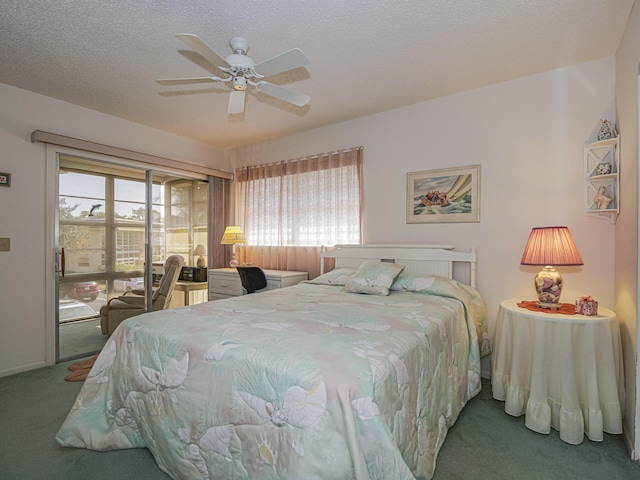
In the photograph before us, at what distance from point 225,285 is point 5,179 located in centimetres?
232

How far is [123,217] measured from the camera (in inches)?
148

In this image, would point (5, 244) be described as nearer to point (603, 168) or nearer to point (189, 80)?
point (189, 80)

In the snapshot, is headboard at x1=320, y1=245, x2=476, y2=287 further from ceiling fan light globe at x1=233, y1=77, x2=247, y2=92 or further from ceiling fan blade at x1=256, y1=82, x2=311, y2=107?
ceiling fan light globe at x1=233, y1=77, x2=247, y2=92

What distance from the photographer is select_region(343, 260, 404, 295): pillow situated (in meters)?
2.69

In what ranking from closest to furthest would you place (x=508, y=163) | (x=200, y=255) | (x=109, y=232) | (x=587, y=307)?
(x=587, y=307)
(x=508, y=163)
(x=109, y=232)
(x=200, y=255)

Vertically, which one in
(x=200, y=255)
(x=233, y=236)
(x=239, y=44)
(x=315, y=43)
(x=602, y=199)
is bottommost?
(x=200, y=255)

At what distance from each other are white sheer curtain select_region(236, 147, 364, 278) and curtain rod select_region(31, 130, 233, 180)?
0.65 metres

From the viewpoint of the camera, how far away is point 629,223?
6.38ft

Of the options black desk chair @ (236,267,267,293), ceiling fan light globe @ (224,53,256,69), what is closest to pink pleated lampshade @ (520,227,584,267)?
ceiling fan light globe @ (224,53,256,69)

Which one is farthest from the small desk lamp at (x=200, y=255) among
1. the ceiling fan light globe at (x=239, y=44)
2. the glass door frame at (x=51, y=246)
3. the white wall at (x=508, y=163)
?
the ceiling fan light globe at (x=239, y=44)

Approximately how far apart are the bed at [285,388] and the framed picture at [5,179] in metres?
2.15

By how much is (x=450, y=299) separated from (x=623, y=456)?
120 centimetres

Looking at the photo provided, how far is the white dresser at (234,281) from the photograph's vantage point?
3.75 m

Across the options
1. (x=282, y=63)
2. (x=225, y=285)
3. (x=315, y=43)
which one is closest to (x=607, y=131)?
(x=315, y=43)
